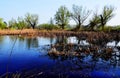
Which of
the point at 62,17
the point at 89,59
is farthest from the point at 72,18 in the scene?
the point at 89,59

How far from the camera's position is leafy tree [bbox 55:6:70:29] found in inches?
2032

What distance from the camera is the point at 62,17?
170 ft

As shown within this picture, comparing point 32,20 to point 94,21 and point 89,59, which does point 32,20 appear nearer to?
point 94,21

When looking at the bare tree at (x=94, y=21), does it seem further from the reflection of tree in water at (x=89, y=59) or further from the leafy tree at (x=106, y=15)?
the reflection of tree in water at (x=89, y=59)

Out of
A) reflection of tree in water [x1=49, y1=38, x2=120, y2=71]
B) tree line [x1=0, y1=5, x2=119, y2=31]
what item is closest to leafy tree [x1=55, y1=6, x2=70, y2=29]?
tree line [x1=0, y1=5, x2=119, y2=31]

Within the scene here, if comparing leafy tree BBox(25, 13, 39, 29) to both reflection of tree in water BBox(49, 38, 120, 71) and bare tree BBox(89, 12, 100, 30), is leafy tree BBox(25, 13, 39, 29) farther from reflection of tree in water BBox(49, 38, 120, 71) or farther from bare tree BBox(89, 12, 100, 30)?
reflection of tree in water BBox(49, 38, 120, 71)

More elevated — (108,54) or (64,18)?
(64,18)

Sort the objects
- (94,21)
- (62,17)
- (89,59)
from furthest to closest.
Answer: (62,17), (94,21), (89,59)

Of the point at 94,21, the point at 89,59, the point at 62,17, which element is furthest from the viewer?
the point at 62,17

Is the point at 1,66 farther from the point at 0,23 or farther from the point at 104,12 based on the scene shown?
the point at 0,23

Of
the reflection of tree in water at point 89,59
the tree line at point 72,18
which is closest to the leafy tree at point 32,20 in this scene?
the tree line at point 72,18

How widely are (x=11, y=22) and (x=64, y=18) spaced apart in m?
16.8

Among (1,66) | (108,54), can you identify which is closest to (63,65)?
(1,66)

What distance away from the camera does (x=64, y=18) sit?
5188 centimetres
